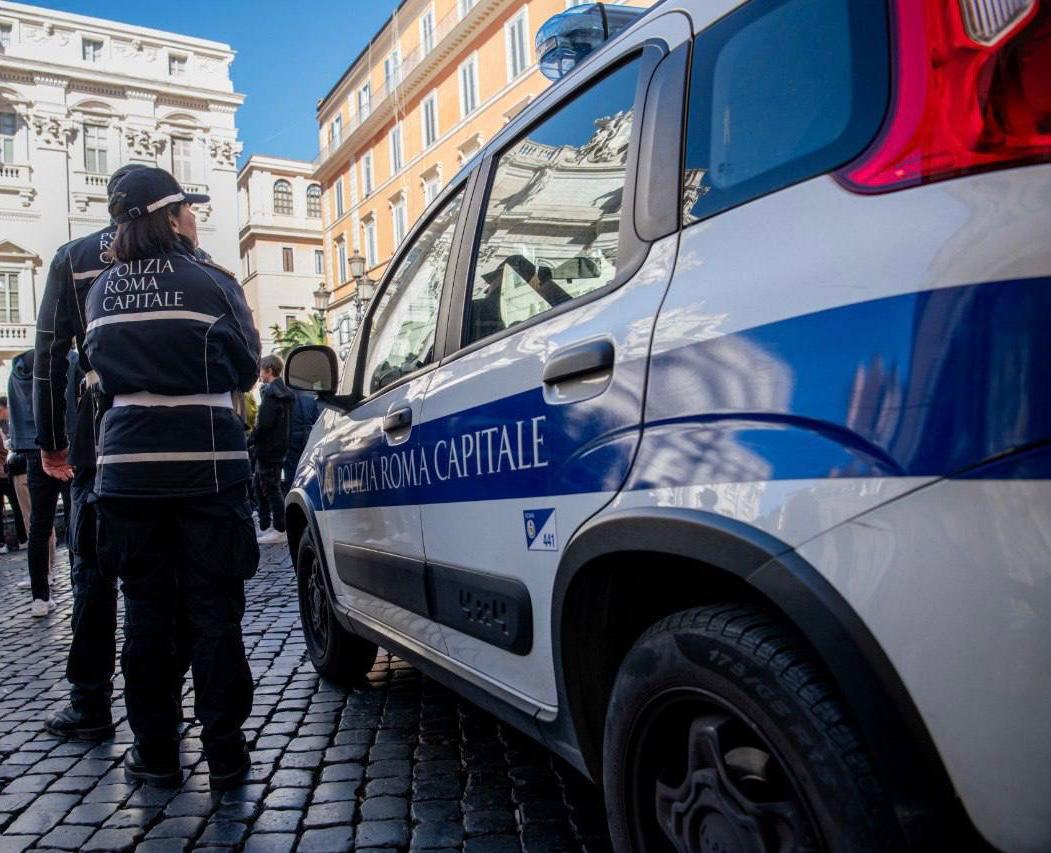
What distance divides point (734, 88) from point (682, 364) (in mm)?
507

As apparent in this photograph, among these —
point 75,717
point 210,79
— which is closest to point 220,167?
point 210,79

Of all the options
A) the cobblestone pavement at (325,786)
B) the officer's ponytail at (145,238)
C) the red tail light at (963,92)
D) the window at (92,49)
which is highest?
the window at (92,49)

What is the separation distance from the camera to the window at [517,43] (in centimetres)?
2527

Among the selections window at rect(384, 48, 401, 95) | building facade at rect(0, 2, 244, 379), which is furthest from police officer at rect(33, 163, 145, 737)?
building facade at rect(0, 2, 244, 379)

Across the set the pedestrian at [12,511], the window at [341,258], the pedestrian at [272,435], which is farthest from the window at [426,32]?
the pedestrian at [272,435]

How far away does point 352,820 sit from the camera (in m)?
2.43

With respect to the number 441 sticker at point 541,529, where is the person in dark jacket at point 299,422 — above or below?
above

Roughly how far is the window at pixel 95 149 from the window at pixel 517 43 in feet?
65.2

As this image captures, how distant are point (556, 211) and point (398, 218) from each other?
32069mm

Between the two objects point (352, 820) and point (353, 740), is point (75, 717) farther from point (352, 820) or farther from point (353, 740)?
point (352, 820)

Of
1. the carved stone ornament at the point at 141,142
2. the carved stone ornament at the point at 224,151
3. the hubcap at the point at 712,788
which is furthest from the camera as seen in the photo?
the carved stone ornament at the point at 224,151

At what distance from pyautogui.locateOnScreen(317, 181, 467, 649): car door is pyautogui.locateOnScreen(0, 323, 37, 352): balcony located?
119ft

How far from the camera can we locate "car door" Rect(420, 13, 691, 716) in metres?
1.67

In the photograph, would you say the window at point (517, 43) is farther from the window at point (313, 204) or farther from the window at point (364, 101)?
the window at point (313, 204)
